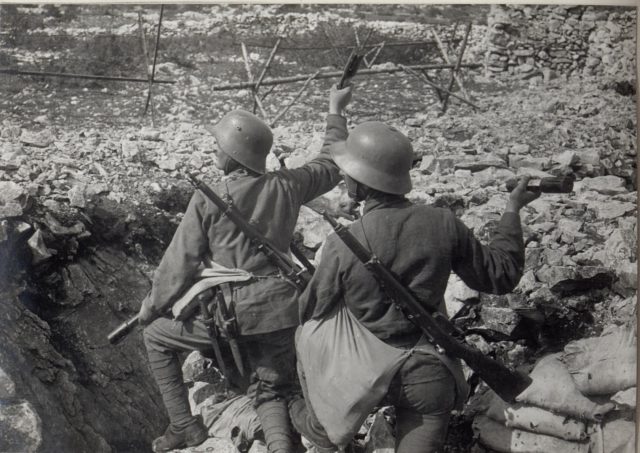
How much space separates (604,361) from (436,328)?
3.48ft

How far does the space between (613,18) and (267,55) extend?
232cm

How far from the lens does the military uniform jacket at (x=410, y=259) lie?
7.91ft

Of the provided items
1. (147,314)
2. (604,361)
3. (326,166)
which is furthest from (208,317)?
(604,361)

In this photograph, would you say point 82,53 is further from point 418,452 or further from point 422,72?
point 418,452

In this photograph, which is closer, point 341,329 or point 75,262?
point 341,329

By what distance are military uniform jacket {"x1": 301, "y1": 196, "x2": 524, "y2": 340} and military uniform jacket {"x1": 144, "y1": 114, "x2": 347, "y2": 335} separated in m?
0.54

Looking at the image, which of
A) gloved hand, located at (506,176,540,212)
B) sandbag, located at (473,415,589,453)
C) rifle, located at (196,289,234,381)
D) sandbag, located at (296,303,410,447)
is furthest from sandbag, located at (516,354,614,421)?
rifle, located at (196,289,234,381)

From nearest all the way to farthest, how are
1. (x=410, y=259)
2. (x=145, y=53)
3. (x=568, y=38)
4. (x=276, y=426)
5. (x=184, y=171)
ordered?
1. (x=410, y=259)
2. (x=276, y=426)
3. (x=568, y=38)
4. (x=184, y=171)
5. (x=145, y=53)

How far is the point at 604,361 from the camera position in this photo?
2922mm

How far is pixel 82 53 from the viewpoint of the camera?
4191 mm

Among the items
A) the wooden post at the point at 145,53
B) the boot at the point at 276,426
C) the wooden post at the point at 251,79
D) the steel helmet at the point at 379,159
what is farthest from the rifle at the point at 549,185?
the wooden post at the point at 145,53

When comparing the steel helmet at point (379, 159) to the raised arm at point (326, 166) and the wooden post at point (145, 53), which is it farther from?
the wooden post at point (145, 53)

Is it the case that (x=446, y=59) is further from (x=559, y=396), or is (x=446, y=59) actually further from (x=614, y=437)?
(x=614, y=437)

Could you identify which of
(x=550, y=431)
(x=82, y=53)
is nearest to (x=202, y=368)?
(x=550, y=431)
